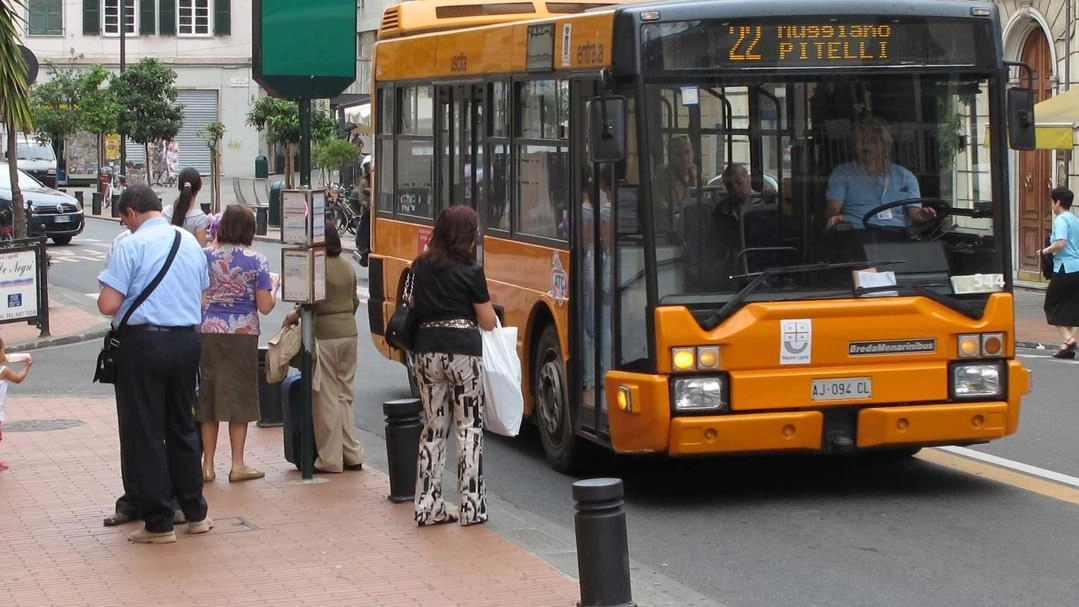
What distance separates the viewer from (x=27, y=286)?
Answer: 762 inches

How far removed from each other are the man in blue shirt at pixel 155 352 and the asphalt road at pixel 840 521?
2.04m

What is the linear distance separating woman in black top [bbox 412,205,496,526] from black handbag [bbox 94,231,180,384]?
4.32 feet

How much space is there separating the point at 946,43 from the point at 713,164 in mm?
1546

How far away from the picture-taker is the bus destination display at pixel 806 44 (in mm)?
9117

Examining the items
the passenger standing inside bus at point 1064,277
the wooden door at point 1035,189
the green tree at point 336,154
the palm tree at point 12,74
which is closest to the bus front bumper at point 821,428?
the passenger standing inside bus at point 1064,277

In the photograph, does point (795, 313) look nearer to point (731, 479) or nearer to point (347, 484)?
point (731, 479)

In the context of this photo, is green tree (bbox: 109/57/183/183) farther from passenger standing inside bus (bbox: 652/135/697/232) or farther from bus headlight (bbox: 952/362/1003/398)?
bus headlight (bbox: 952/362/1003/398)

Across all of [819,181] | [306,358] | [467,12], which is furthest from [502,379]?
[467,12]

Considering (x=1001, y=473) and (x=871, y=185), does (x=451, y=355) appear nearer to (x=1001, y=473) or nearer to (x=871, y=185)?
(x=871, y=185)

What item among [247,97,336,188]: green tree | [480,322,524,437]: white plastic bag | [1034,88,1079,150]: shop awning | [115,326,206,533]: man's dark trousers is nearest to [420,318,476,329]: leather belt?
[480,322,524,437]: white plastic bag

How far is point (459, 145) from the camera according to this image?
12.3 meters

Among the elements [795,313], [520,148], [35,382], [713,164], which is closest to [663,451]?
[795,313]

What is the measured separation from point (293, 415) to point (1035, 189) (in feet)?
61.2

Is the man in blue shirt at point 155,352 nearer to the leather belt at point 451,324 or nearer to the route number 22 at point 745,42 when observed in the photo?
the leather belt at point 451,324
